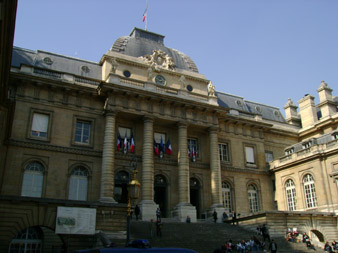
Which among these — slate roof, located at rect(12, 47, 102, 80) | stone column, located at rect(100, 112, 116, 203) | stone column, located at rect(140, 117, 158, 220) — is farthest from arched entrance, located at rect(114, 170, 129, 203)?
slate roof, located at rect(12, 47, 102, 80)

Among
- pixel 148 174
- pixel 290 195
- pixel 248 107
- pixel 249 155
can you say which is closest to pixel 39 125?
pixel 148 174

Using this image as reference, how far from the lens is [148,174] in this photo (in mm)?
26922

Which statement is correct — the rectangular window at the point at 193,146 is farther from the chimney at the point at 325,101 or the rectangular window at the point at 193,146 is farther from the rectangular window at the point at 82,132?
the chimney at the point at 325,101

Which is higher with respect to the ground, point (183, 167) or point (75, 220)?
point (183, 167)

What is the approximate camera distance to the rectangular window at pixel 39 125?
26087mm

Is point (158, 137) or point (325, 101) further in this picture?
point (325, 101)

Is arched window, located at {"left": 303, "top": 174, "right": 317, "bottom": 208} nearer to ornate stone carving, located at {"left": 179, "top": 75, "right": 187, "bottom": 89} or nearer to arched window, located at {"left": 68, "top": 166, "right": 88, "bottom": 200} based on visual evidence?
ornate stone carving, located at {"left": 179, "top": 75, "right": 187, "bottom": 89}

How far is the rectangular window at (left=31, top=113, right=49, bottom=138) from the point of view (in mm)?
26087

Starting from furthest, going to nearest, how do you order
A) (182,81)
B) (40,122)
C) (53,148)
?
(182,81)
(40,122)
(53,148)

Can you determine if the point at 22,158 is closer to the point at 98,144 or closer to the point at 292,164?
the point at 98,144

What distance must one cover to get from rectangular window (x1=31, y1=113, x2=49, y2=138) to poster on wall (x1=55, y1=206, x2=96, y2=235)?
9.86 meters

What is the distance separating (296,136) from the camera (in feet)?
129

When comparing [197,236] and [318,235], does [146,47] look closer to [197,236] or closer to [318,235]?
[197,236]

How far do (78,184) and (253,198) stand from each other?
16878mm
